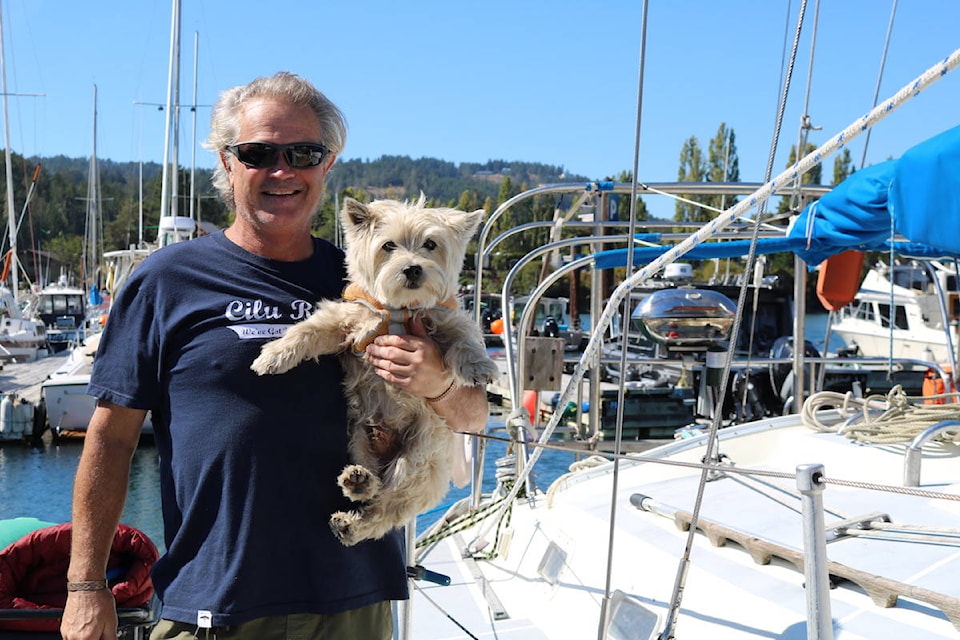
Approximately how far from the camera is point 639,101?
2.77 metres

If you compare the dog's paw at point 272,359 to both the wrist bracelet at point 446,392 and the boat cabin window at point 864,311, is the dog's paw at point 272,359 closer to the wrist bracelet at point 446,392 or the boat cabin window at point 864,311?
the wrist bracelet at point 446,392

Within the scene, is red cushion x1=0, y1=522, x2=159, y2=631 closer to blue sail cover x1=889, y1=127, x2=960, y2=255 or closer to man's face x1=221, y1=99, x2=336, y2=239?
man's face x1=221, y1=99, x2=336, y2=239

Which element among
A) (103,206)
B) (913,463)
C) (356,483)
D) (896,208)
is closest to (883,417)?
(913,463)

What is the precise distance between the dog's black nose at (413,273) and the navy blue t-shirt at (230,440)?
41cm

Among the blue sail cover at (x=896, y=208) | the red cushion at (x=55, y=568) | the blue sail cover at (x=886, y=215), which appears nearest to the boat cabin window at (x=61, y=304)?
the blue sail cover at (x=886, y=215)

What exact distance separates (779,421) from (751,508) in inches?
69.9

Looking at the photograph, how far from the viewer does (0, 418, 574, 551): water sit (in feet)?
51.1

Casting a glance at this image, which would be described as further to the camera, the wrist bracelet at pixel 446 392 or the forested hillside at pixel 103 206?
the forested hillside at pixel 103 206

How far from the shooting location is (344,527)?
2.24 m

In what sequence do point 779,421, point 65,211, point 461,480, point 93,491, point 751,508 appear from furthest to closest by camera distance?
1. point 65,211
2. point 779,421
3. point 751,508
4. point 461,480
5. point 93,491

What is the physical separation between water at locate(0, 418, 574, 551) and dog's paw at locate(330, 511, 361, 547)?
10.8 m

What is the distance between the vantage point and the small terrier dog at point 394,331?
241 centimetres

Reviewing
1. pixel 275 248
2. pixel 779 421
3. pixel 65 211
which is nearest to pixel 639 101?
pixel 275 248

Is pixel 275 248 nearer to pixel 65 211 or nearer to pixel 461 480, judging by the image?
pixel 461 480
